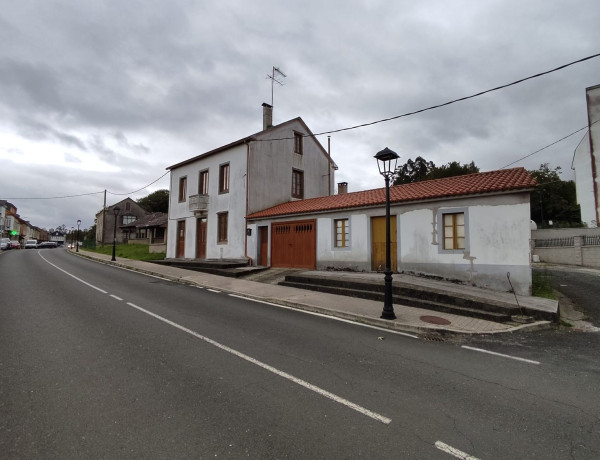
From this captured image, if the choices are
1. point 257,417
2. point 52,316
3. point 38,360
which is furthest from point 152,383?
point 52,316

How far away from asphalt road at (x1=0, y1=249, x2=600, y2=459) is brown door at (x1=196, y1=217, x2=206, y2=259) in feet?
47.7

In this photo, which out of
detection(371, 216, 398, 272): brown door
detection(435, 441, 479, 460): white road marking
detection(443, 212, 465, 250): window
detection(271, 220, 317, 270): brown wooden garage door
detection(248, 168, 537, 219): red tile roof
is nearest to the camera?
detection(435, 441, 479, 460): white road marking

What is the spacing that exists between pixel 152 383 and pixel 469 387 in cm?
400

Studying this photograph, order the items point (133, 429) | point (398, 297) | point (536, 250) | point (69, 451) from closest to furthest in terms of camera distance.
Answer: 1. point (69, 451)
2. point (133, 429)
3. point (398, 297)
4. point (536, 250)

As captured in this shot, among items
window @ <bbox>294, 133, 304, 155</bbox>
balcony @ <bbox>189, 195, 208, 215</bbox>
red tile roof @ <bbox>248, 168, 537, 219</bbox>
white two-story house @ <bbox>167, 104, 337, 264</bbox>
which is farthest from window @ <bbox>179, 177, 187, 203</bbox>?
red tile roof @ <bbox>248, 168, 537, 219</bbox>

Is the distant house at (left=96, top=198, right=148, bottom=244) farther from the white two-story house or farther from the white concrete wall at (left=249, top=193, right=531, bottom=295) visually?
the white concrete wall at (left=249, top=193, right=531, bottom=295)

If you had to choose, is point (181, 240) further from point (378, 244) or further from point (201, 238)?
point (378, 244)

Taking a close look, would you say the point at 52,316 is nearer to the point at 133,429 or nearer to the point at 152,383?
the point at 152,383

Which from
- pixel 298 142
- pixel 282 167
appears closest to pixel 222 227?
pixel 282 167

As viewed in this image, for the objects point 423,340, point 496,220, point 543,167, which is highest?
point 543,167

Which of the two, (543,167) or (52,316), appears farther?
(543,167)

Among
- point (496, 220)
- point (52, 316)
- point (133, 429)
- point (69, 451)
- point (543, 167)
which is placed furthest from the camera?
point (543, 167)

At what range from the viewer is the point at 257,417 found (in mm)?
3191

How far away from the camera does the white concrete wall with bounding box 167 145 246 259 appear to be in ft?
61.1
